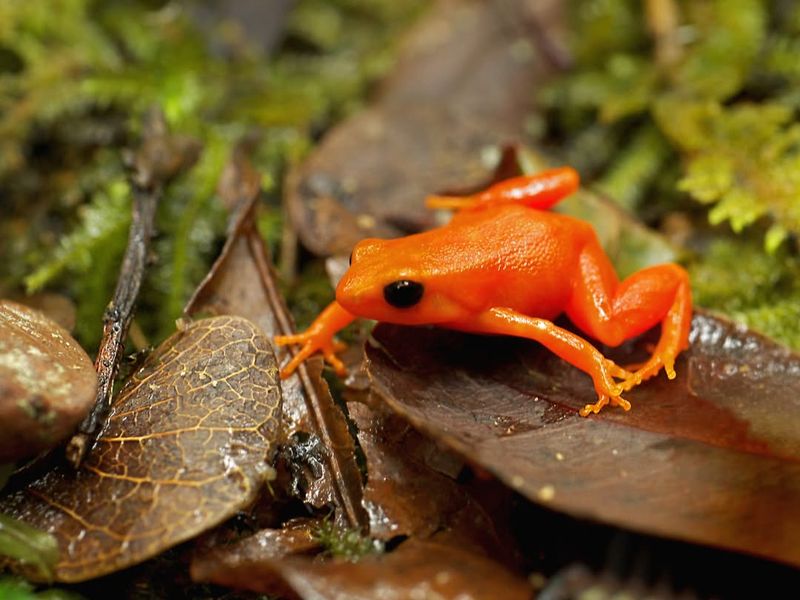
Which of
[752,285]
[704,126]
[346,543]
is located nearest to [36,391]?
[346,543]

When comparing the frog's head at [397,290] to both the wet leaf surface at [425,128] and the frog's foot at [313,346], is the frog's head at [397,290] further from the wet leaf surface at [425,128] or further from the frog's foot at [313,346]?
the wet leaf surface at [425,128]

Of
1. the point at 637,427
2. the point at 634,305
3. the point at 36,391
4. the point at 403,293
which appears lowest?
the point at 637,427

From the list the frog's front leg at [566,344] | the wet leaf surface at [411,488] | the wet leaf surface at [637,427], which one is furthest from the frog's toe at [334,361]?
the frog's front leg at [566,344]

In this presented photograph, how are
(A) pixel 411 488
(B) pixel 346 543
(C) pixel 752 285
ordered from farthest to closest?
(C) pixel 752 285, (A) pixel 411 488, (B) pixel 346 543

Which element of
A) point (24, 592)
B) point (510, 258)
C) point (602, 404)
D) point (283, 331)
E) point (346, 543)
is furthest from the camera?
point (283, 331)

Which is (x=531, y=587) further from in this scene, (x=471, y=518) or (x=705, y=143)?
(x=705, y=143)

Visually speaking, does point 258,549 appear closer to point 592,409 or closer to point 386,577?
point 386,577
